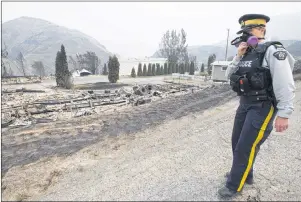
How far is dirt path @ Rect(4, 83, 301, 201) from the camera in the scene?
103 inches

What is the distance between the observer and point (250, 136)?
8.03ft

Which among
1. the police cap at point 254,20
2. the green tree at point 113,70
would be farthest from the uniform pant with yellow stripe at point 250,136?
the green tree at point 113,70

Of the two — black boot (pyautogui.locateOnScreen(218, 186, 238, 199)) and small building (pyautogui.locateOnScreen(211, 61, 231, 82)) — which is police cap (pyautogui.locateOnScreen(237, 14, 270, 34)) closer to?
black boot (pyautogui.locateOnScreen(218, 186, 238, 199))

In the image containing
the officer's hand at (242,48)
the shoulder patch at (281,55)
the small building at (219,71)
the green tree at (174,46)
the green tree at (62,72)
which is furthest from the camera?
the green tree at (174,46)

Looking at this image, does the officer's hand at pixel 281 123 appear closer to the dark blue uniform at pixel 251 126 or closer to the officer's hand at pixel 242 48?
the dark blue uniform at pixel 251 126

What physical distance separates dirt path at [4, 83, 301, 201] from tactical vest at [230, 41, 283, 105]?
120cm

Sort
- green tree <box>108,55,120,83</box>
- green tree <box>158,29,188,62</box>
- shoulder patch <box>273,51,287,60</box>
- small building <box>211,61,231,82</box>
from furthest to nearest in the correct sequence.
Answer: green tree <box>158,29,188,62</box> → green tree <box>108,55,120,83</box> → small building <box>211,61,231,82</box> → shoulder patch <box>273,51,287,60</box>

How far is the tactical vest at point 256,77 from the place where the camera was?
240 centimetres

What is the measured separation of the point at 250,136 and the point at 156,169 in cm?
138

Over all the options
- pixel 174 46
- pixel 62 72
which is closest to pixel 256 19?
pixel 62 72

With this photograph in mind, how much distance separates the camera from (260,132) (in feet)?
7.97

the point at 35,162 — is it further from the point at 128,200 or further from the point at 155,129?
the point at 155,129

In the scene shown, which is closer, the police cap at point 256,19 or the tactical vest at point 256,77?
the tactical vest at point 256,77

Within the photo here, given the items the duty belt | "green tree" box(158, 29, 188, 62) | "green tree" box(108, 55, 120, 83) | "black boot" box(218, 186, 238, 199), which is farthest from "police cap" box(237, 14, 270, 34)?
"green tree" box(158, 29, 188, 62)
